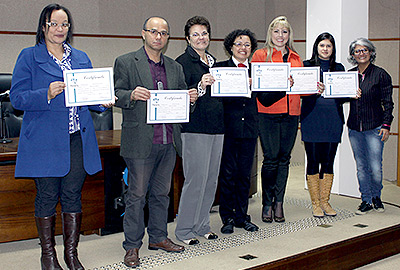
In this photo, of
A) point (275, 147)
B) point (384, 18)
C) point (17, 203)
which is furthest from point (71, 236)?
point (384, 18)

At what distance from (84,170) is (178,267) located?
29.8 inches

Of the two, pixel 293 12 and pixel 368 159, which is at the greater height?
pixel 293 12

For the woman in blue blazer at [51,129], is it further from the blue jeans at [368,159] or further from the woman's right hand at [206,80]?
the blue jeans at [368,159]

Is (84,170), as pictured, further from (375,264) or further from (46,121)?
(375,264)

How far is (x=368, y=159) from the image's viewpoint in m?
4.03

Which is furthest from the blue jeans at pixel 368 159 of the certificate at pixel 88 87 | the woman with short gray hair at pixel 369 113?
the certificate at pixel 88 87

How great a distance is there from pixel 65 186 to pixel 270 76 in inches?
60.8

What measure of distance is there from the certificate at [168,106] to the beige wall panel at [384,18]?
12.1ft

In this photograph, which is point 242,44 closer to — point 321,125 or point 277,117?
point 277,117

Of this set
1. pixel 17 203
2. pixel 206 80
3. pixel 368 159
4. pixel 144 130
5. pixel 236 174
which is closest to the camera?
pixel 144 130

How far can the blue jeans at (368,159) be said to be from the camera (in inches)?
156

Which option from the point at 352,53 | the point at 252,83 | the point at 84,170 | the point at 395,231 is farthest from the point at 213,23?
the point at 84,170

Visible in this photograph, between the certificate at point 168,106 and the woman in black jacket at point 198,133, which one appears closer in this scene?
the certificate at point 168,106

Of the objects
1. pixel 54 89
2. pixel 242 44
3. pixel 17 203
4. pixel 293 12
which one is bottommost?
pixel 17 203
